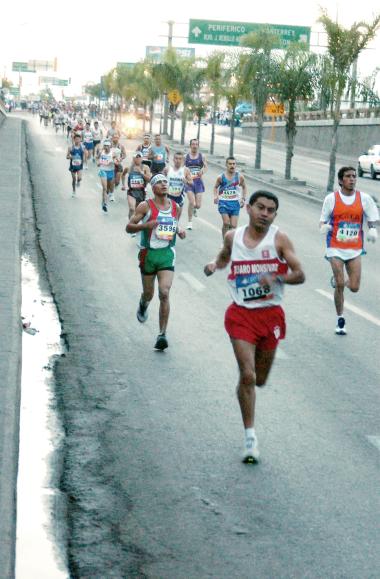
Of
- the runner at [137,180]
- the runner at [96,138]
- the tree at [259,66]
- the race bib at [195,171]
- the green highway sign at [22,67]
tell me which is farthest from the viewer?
the green highway sign at [22,67]

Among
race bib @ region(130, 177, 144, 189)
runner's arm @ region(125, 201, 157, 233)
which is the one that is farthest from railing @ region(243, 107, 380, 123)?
runner's arm @ region(125, 201, 157, 233)

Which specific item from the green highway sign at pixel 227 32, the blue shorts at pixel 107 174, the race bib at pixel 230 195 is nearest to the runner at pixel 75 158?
the blue shorts at pixel 107 174

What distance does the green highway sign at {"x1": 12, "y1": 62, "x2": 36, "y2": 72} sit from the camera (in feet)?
648

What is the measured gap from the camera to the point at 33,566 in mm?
6227

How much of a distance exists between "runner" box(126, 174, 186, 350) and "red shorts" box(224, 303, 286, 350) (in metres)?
3.85

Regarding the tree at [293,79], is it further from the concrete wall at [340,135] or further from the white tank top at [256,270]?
the white tank top at [256,270]

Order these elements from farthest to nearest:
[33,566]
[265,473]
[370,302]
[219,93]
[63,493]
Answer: [219,93], [370,302], [265,473], [63,493], [33,566]

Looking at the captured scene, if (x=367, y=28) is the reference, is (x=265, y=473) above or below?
below

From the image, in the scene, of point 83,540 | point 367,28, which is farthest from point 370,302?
point 367,28

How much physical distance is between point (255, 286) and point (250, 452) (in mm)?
1159

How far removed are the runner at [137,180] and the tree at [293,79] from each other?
1858cm

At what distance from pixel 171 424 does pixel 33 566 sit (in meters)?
3.06

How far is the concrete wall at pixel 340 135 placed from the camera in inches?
2751

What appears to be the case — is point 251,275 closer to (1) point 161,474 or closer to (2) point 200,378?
(1) point 161,474
